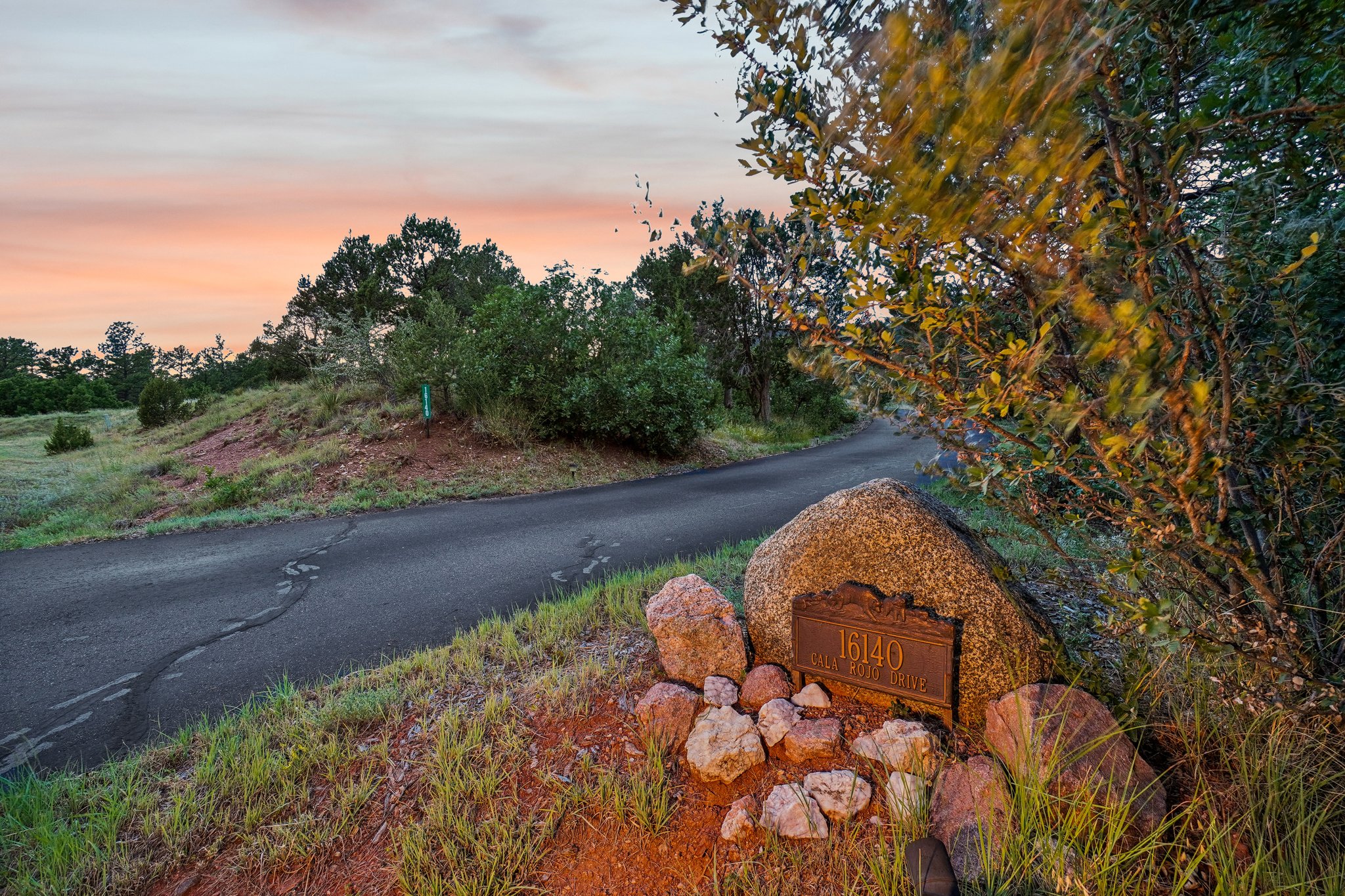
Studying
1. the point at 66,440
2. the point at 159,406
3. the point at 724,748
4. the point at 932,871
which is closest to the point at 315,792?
the point at 724,748

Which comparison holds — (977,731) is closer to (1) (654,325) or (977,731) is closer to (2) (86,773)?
(2) (86,773)

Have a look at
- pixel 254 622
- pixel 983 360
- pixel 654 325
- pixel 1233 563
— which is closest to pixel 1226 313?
pixel 983 360

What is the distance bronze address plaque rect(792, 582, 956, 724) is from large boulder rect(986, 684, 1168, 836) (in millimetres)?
253

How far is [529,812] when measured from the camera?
229 cm

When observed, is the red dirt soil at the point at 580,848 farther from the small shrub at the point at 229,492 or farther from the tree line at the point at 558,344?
the small shrub at the point at 229,492

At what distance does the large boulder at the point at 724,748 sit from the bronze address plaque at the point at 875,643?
1.42 feet

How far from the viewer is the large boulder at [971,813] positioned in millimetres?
1877

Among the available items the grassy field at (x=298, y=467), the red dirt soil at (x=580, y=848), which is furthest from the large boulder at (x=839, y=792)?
the grassy field at (x=298, y=467)

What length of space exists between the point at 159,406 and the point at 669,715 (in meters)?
24.2

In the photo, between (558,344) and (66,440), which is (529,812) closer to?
(558,344)

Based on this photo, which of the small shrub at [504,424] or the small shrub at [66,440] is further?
the small shrub at [66,440]

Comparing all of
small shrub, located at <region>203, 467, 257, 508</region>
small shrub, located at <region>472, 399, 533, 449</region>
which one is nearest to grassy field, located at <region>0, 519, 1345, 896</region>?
small shrub, located at <region>203, 467, 257, 508</region>

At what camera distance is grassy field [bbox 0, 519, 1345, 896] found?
5.96 feet

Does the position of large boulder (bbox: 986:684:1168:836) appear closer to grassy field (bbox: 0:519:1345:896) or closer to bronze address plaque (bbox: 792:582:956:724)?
grassy field (bbox: 0:519:1345:896)
